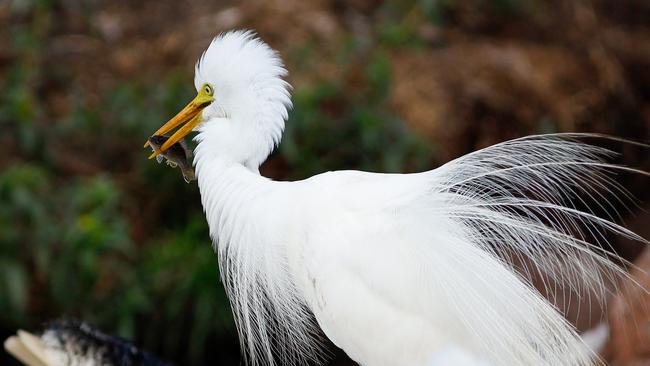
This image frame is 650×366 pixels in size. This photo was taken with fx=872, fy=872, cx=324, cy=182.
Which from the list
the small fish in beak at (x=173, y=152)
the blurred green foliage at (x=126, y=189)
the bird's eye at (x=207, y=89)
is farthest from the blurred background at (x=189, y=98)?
the bird's eye at (x=207, y=89)

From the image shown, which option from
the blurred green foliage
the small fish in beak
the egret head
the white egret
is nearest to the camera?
the white egret

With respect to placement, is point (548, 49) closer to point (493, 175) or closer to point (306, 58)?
point (306, 58)

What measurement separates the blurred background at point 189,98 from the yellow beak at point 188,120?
4.11ft

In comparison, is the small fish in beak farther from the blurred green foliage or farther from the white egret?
the blurred green foliage

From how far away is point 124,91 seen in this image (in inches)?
157

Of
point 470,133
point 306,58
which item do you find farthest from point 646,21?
point 306,58

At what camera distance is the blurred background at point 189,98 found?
3486 millimetres

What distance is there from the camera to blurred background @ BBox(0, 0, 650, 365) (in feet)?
11.4

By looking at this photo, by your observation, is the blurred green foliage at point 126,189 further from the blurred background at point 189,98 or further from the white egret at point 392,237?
the white egret at point 392,237

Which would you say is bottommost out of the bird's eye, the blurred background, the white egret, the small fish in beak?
the white egret

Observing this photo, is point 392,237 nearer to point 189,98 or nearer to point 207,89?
point 207,89

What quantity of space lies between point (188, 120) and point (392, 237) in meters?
0.62

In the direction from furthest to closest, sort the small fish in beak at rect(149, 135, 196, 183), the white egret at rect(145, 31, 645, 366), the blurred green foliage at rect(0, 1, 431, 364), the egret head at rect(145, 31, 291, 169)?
the blurred green foliage at rect(0, 1, 431, 364), the small fish in beak at rect(149, 135, 196, 183), the egret head at rect(145, 31, 291, 169), the white egret at rect(145, 31, 645, 366)

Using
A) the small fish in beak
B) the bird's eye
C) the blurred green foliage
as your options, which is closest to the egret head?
the bird's eye
